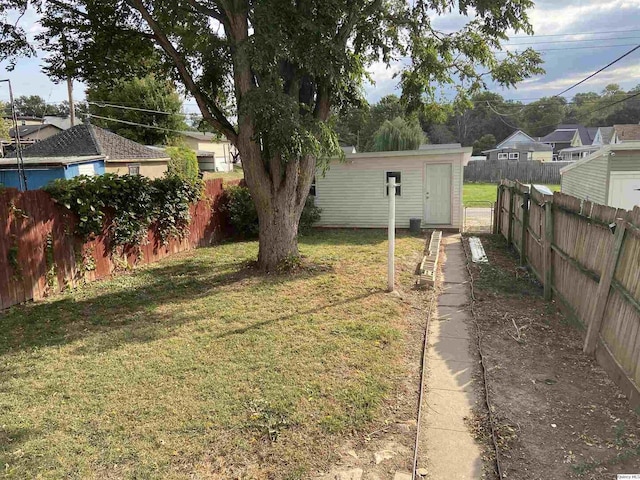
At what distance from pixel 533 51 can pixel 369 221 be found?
7.18 m

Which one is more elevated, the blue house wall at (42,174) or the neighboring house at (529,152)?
the neighboring house at (529,152)

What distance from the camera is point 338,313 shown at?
604 centimetres

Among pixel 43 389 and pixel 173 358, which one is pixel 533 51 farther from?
pixel 43 389

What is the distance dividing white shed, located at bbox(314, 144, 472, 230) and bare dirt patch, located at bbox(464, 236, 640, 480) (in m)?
7.77

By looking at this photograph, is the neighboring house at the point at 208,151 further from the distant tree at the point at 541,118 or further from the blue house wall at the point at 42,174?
the distant tree at the point at 541,118

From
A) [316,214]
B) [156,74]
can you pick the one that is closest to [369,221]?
[316,214]

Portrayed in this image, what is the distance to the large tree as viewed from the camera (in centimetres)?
643

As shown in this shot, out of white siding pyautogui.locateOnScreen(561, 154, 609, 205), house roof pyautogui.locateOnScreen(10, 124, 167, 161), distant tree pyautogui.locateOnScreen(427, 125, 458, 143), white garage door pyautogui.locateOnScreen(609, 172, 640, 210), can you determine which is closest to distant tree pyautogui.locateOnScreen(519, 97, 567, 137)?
distant tree pyautogui.locateOnScreen(427, 125, 458, 143)

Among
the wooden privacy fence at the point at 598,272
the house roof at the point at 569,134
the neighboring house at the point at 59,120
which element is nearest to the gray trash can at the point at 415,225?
the wooden privacy fence at the point at 598,272

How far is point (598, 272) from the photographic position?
4.52m

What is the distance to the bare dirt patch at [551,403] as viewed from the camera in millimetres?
2943

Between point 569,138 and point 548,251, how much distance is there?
210 ft

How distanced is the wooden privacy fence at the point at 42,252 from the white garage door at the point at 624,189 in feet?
37.8

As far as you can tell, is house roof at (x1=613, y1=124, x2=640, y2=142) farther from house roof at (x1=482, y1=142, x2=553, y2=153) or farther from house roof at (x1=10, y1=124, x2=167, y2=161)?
house roof at (x1=10, y1=124, x2=167, y2=161)
